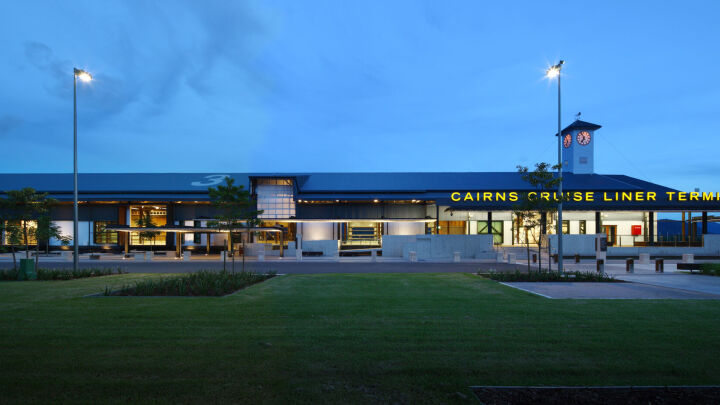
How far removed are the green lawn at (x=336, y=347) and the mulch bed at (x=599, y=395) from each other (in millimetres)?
255

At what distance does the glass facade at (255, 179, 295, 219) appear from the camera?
42.5 m

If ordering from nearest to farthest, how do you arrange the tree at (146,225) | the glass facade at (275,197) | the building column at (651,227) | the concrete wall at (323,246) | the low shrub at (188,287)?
the low shrub at (188,287), the concrete wall at (323,246), the building column at (651,227), the tree at (146,225), the glass facade at (275,197)

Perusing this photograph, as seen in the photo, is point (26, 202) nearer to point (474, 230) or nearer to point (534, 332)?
point (534, 332)

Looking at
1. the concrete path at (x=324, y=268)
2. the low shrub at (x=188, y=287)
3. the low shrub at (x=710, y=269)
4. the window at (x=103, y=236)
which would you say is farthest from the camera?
the window at (x=103, y=236)

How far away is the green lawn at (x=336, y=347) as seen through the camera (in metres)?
4.72

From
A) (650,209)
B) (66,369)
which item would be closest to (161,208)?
(66,369)

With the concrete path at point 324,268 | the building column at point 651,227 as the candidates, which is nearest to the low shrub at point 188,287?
the concrete path at point 324,268

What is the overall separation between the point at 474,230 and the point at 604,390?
39496mm

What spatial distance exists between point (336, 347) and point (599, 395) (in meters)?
3.78

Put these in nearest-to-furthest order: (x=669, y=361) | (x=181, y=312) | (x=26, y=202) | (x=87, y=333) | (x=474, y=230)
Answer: (x=669, y=361)
(x=87, y=333)
(x=181, y=312)
(x=26, y=202)
(x=474, y=230)

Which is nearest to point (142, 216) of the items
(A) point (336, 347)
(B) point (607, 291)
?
(A) point (336, 347)

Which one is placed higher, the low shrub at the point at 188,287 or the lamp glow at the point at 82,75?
the lamp glow at the point at 82,75

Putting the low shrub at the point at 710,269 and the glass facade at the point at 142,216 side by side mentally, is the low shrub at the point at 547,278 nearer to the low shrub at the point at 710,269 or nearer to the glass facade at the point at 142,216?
the low shrub at the point at 710,269

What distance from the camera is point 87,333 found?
7223 mm
